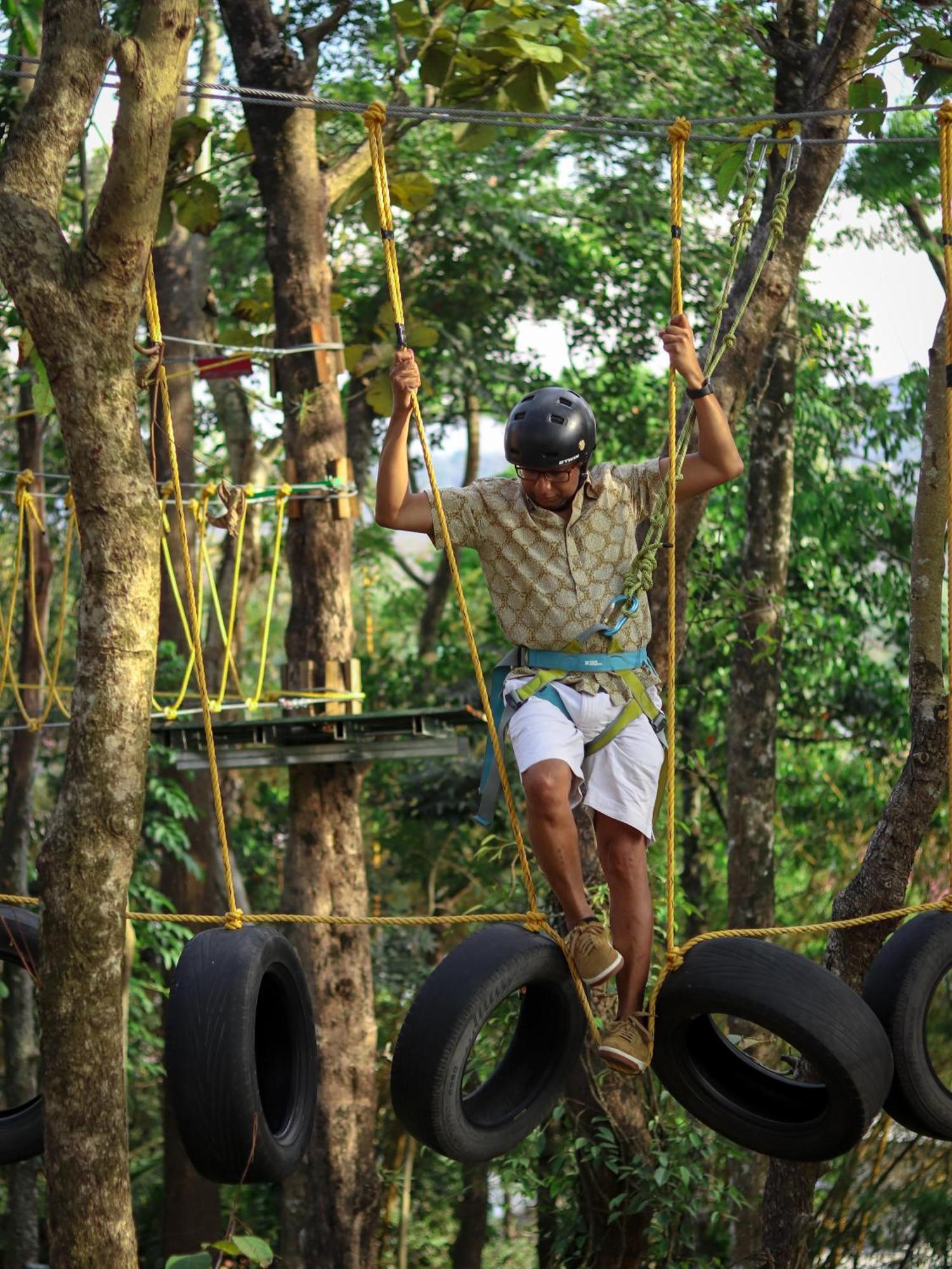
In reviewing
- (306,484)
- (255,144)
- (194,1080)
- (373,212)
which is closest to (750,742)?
(306,484)

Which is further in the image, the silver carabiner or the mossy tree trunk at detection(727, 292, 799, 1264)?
the mossy tree trunk at detection(727, 292, 799, 1264)

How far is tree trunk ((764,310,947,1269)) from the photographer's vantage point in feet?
13.3

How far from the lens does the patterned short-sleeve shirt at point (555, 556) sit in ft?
10.5

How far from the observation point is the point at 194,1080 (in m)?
2.92

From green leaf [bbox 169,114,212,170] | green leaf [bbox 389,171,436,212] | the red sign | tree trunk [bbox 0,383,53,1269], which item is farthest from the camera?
tree trunk [bbox 0,383,53,1269]

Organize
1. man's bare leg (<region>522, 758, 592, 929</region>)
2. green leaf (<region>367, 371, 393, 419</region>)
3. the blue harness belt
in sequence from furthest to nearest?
green leaf (<region>367, 371, 393, 419</region>)
the blue harness belt
man's bare leg (<region>522, 758, 592, 929</region>)

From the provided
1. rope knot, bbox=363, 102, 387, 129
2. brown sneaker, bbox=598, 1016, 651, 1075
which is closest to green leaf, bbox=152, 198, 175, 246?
rope knot, bbox=363, 102, 387, 129

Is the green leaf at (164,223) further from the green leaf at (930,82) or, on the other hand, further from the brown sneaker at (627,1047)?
the brown sneaker at (627,1047)

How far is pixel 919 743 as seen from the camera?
4047mm

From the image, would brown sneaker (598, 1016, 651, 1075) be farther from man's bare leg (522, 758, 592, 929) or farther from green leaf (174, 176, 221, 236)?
green leaf (174, 176, 221, 236)

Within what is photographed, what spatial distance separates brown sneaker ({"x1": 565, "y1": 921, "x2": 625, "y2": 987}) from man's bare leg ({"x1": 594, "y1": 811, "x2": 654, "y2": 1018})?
2.5 inches

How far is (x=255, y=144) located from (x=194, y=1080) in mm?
4399

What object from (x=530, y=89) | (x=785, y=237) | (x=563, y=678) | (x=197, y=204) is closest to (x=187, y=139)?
(x=197, y=204)

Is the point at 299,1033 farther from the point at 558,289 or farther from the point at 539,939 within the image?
the point at 558,289
